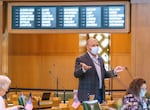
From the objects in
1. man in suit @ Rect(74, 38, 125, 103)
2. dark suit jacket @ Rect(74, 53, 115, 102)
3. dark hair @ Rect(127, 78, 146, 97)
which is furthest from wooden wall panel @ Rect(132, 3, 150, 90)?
dark hair @ Rect(127, 78, 146, 97)

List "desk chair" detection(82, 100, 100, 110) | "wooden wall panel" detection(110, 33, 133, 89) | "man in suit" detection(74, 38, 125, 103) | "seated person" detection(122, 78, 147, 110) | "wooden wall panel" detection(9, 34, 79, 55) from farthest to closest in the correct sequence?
"wooden wall panel" detection(9, 34, 79, 55)
"wooden wall panel" detection(110, 33, 133, 89)
"man in suit" detection(74, 38, 125, 103)
"seated person" detection(122, 78, 147, 110)
"desk chair" detection(82, 100, 100, 110)

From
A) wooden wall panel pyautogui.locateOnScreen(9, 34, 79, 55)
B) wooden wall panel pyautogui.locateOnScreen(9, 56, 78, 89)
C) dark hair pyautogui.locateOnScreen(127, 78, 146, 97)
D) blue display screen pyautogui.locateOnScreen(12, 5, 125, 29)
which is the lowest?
wooden wall panel pyautogui.locateOnScreen(9, 56, 78, 89)

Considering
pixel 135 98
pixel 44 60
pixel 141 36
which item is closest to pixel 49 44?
pixel 44 60

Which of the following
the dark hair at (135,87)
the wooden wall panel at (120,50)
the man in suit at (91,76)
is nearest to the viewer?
the dark hair at (135,87)

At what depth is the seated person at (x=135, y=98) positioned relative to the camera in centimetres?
480

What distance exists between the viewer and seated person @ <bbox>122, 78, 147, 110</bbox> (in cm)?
480

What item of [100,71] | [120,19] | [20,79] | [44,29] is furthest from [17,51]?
[100,71]

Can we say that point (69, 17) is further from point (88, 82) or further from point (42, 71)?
point (42, 71)

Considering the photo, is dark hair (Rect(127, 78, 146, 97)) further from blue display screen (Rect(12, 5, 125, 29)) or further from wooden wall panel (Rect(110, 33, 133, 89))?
wooden wall panel (Rect(110, 33, 133, 89))

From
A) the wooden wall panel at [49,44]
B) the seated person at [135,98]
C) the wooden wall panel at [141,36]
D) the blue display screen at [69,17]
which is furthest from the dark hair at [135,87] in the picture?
the wooden wall panel at [49,44]

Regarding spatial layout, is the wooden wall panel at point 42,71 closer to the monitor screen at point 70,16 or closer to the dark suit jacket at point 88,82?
the monitor screen at point 70,16

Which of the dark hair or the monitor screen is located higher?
the monitor screen

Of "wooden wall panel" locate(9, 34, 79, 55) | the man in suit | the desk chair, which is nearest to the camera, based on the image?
the desk chair

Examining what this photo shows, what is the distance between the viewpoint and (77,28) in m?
7.79
